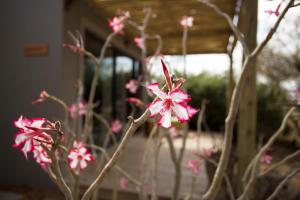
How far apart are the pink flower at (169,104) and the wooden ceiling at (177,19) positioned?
2.32m

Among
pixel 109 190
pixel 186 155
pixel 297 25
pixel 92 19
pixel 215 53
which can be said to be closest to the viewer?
pixel 109 190

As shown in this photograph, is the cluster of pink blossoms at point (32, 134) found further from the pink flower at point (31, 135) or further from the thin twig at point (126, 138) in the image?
the thin twig at point (126, 138)

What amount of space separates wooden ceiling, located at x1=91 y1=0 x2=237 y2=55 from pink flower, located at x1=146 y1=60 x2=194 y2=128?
7.62 ft

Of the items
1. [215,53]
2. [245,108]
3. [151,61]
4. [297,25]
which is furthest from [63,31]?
[297,25]

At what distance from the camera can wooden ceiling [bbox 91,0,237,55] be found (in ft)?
13.4

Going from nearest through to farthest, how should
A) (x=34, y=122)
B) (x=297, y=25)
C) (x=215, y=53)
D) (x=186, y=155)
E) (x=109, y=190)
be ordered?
(x=34, y=122) → (x=109, y=190) → (x=186, y=155) → (x=297, y=25) → (x=215, y=53)

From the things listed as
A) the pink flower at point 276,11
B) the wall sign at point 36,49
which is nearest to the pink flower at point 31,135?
the pink flower at point 276,11

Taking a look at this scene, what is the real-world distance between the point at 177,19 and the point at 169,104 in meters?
4.63

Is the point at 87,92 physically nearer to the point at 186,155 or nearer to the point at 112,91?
the point at 112,91

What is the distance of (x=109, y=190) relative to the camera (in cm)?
302

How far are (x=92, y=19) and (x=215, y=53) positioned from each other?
16.1ft

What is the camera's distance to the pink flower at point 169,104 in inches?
22.5

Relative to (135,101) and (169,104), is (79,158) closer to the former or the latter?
(135,101)

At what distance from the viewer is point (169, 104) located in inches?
23.1
